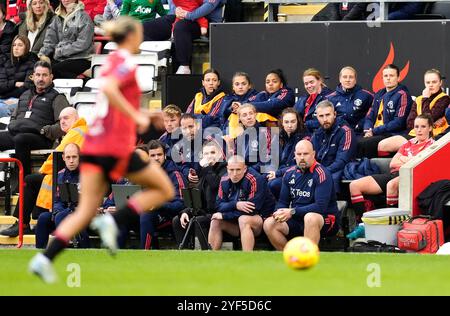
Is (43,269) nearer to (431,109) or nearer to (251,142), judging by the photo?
(251,142)

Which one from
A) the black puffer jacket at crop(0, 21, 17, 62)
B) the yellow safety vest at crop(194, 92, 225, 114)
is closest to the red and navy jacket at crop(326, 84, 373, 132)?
the yellow safety vest at crop(194, 92, 225, 114)

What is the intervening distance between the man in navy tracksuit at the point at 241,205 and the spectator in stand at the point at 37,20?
6.43 meters

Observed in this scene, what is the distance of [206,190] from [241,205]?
3.19 feet

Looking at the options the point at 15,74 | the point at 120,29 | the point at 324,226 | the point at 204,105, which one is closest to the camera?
the point at 120,29

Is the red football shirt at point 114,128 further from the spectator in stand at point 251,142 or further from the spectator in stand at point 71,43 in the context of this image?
the spectator in stand at point 71,43

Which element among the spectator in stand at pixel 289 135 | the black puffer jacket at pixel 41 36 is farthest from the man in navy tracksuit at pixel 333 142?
the black puffer jacket at pixel 41 36

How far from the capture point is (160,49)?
1939 cm

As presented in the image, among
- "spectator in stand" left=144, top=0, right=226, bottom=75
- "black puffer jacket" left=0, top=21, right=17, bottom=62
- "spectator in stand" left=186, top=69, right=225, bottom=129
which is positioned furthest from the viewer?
"black puffer jacket" left=0, top=21, right=17, bottom=62

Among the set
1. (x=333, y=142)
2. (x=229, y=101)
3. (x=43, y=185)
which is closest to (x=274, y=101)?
(x=229, y=101)

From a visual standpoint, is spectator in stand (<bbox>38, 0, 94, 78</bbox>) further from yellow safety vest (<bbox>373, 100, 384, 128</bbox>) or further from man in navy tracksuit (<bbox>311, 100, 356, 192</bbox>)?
yellow safety vest (<bbox>373, 100, 384, 128</bbox>)

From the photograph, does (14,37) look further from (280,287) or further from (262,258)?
(280,287)

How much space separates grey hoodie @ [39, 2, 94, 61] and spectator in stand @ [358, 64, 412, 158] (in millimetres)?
5462

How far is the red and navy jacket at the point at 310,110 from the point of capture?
16.6m

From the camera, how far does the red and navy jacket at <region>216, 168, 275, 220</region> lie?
14.9m
